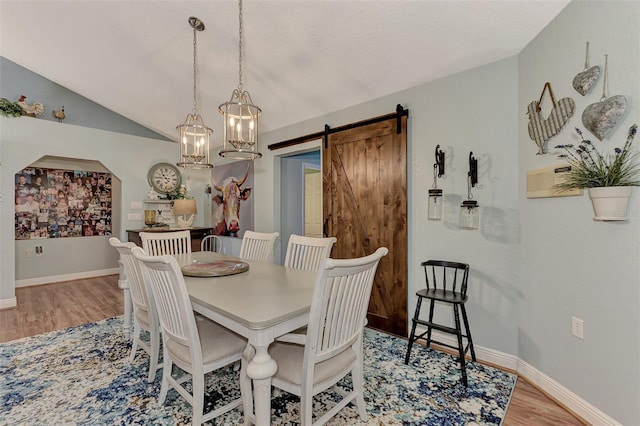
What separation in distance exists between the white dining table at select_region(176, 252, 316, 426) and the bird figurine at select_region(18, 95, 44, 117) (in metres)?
4.05

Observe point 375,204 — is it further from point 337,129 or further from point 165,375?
point 165,375

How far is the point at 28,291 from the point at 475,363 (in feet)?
19.6

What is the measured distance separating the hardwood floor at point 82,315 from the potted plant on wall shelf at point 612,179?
3.91 feet

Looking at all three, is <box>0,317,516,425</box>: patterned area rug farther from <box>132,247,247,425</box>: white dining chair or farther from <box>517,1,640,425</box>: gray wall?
<box>517,1,640,425</box>: gray wall

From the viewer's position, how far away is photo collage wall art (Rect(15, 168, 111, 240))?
470 centimetres

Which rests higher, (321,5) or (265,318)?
(321,5)

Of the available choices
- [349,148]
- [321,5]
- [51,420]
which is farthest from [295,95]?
[51,420]

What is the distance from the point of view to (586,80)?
5.39 ft

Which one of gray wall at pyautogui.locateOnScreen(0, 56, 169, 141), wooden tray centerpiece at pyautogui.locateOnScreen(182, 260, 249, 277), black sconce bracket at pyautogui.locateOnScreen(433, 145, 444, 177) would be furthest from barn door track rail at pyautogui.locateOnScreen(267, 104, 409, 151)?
gray wall at pyautogui.locateOnScreen(0, 56, 169, 141)

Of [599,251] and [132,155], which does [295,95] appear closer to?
[599,251]

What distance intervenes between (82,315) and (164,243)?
4.79 feet

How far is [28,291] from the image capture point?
173 inches

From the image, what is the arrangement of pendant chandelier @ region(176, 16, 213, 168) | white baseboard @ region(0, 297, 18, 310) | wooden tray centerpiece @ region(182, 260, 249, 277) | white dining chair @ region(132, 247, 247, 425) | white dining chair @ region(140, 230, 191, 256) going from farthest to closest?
white baseboard @ region(0, 297, 18, 310) < white dining chair @ region(140, 230, 191, 256) < pendant chandelier @ region(176, 16, 213, 168) < wooden tray centerpiece @ region(182, 260, 249, 277) < white dining chair @ region(132, 247, 247, 425)

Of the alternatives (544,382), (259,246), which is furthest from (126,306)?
(544,382)
